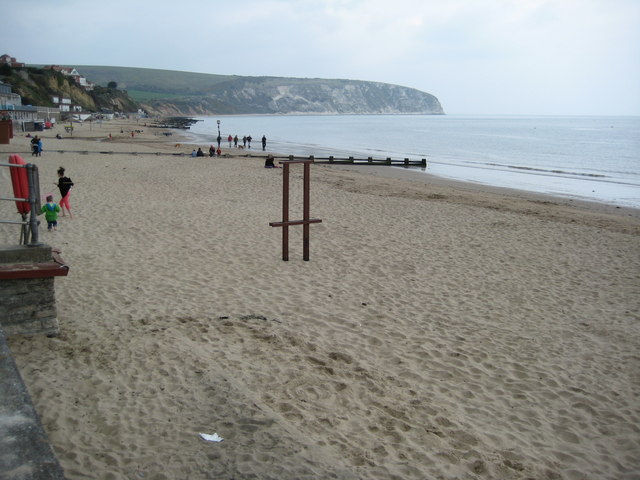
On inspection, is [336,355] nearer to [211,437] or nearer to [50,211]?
[211,437]

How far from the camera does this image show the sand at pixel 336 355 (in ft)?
13.9

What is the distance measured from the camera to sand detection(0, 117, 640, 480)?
4.25 meters

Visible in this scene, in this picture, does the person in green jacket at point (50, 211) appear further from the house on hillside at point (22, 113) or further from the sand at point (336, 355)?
the house on hillside at point (22, 113)

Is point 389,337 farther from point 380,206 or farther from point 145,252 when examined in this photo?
point 380,206

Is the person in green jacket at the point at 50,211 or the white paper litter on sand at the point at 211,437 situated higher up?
the person in green jacket at the point at 50,211

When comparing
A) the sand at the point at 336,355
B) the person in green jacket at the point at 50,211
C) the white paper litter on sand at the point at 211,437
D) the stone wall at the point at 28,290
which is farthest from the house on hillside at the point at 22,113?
the white paper litter on sand at the point at 211,437

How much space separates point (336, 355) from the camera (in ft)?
19.9

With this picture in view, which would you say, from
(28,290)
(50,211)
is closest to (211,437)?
(28,290)

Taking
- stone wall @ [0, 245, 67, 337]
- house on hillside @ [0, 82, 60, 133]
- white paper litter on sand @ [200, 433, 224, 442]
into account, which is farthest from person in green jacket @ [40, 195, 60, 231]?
house on hillside @ [0, 82, 60, 133]

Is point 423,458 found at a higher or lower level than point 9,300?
lower

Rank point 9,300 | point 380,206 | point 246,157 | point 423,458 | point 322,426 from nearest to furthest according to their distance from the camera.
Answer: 1. point 423,458
2. point 322,426
3. point 9,300
4. point 380,206
5. point 246,157

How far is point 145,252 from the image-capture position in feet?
32.9

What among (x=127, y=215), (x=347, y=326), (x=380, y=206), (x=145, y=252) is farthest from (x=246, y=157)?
(x=347, y=326)

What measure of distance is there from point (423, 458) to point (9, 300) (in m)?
4.58
